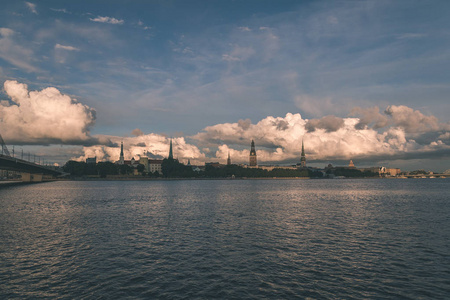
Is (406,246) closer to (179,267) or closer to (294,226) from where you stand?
(294,226)

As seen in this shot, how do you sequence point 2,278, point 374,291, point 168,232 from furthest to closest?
1. point 168,232
2. point 2,278
3. point 374,291

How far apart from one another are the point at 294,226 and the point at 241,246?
1268 centimetres

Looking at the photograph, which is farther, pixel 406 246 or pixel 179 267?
pixel 406 246

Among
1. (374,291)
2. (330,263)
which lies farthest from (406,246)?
(374,291)

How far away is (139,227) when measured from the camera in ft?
127

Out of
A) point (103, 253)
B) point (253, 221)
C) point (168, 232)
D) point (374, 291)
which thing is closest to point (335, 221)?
point (253, 221)

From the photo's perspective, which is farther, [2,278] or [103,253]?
[103,253]

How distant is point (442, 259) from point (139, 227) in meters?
30.9

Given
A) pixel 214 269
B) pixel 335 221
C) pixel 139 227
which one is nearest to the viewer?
pixel 214 269

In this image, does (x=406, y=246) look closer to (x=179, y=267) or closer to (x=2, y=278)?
(x=179, y=267)

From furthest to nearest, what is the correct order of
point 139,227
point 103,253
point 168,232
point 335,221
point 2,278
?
point 335,221 → point 139,227 → point 168,232 → point 103,253 → point 2,278

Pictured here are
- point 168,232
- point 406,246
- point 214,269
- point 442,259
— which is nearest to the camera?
point 214,269

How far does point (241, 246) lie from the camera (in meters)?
28.7

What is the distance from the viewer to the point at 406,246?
93.8 feet
